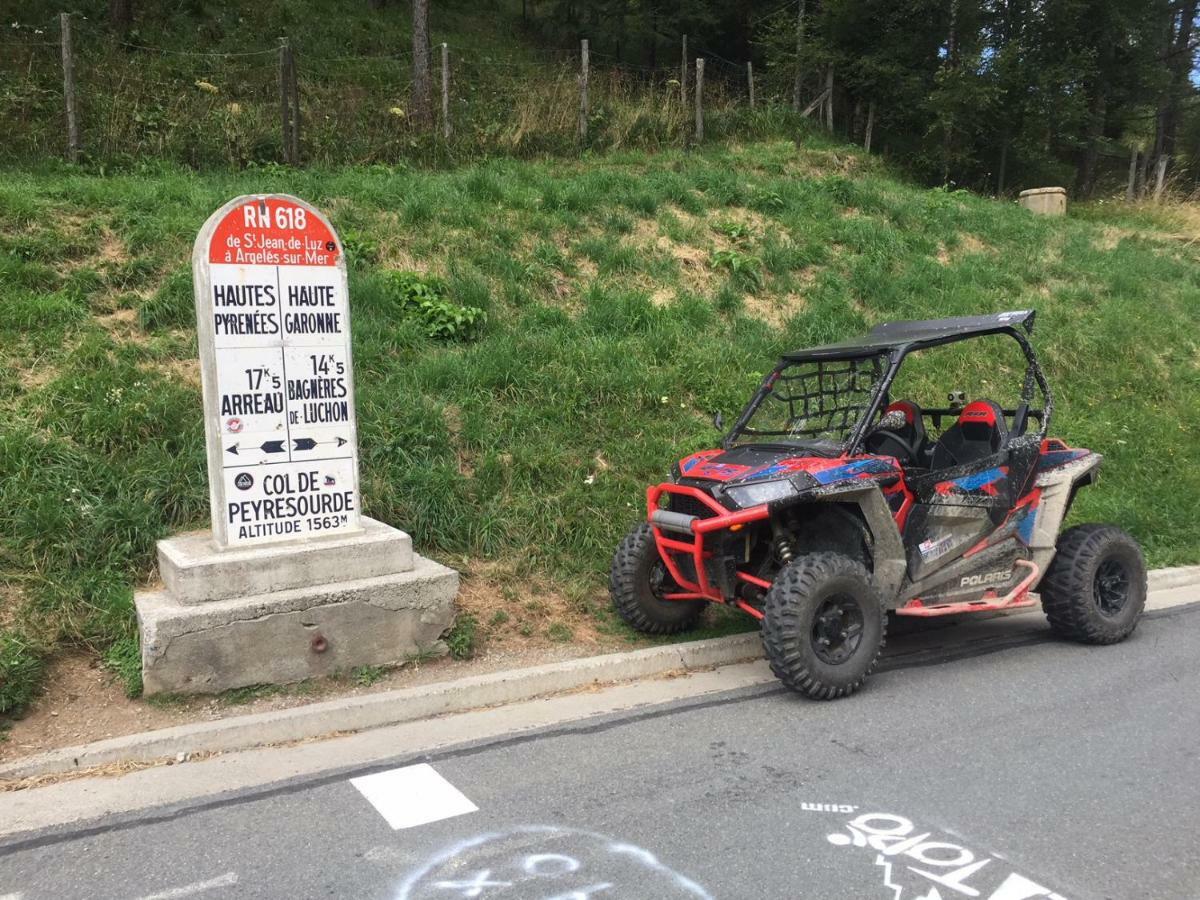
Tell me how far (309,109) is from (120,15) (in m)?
11.0

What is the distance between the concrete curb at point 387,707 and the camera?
14.6 ft

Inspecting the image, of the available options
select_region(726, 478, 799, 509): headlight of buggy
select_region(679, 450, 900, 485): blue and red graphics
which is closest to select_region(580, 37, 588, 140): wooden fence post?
select_region(679, 450, 900, 485): blue and red graphics

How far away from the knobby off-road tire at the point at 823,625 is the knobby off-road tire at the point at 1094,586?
173cm

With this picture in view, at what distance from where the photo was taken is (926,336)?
236 inches

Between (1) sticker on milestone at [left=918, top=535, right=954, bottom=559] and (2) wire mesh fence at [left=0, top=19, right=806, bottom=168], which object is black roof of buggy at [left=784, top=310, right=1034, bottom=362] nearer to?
(1) sticker on milestone at [left=918, top=535, right=954, bottom=559]

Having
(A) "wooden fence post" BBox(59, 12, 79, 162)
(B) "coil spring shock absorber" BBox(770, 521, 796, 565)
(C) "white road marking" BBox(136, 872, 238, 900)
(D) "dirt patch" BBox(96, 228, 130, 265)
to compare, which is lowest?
(C) "white road marking" BBox(136, 872, 238, 900)

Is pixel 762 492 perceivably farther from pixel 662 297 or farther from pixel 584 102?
pixel 584 102

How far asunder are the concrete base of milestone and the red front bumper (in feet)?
4.26

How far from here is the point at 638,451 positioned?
799 cm

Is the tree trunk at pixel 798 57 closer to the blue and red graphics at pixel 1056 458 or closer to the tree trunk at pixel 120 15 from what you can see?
the tree trunk at pixel 120 15

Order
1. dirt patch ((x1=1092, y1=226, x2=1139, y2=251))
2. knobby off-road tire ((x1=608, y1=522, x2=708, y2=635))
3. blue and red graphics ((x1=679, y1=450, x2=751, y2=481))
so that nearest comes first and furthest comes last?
blue and red graphics ((x1=679, y1=450, x2=751, y2=481)), knobby off-road tire ((x1=608, y1=522, x2=708, y2=635)), dirt patch ((x1=1092, y1=226, x2=1139, y2=251))

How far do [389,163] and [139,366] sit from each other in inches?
260

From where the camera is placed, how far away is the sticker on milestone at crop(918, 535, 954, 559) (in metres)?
5.87

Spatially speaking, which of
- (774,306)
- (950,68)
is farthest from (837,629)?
(950,68)
